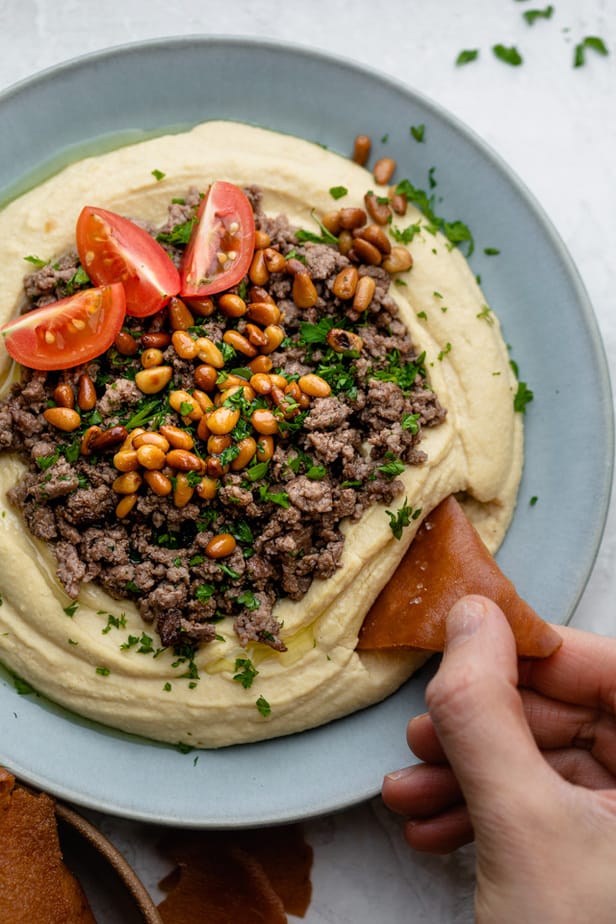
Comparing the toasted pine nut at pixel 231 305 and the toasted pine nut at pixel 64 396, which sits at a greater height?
the toasted pine nut at pixel 231 305

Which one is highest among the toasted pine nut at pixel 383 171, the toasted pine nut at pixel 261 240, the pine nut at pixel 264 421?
the toasted pine nut at pixel 383 171

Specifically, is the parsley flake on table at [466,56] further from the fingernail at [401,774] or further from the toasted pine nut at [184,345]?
the fingernail at [401,774]

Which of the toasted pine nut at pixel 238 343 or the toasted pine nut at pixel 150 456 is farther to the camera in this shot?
the toasted pine nut at pixel 238 343

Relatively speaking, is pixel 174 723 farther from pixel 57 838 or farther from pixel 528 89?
pixel 528 89

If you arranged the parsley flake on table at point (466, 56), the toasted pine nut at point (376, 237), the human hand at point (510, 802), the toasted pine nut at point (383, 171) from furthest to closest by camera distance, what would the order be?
→ 1. the parsley flake on table at point (466, 56)
2. the toasted pine nut at point (383, 171)
3. the toasted pine nut at point (376, 237)
4. the human hand at point (510, 802)

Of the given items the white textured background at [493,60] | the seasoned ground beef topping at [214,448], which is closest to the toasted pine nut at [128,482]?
the seasoned ground beef topping at [214,448]
